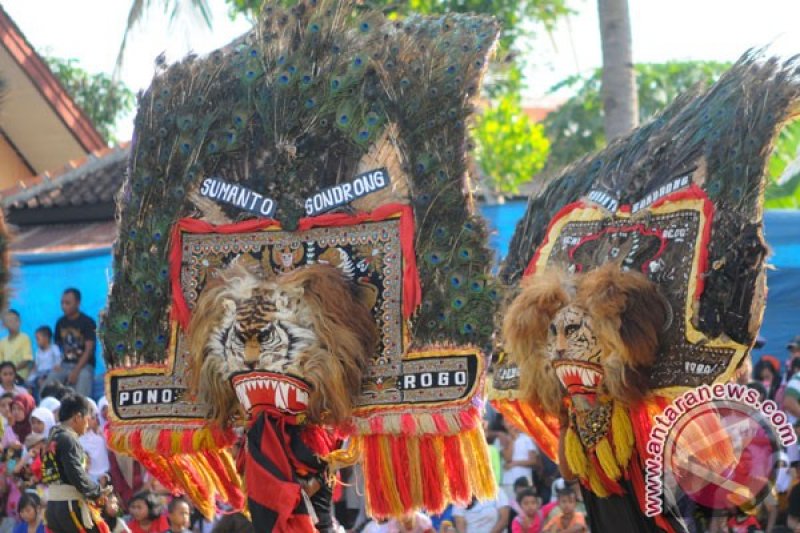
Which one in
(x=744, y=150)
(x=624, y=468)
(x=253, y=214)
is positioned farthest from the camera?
(x=253, y=214)

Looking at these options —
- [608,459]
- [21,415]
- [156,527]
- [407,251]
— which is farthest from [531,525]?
[21,415]

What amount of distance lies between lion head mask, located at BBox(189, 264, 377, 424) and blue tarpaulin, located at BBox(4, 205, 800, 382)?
86cm

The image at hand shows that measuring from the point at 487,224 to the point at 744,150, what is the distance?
121 cm

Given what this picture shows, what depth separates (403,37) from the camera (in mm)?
6738

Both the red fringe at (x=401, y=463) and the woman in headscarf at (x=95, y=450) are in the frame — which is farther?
the woman in headscarf at (x=95, y=450)

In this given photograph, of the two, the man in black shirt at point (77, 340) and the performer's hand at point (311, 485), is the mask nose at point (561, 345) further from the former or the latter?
the man in black shirt at point (77, 340)

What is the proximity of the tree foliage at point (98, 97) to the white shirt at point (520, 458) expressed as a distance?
18.2 metres

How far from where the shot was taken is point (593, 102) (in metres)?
25.4

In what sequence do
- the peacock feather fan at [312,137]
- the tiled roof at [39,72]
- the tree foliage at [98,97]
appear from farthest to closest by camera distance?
the tree foliage at [98,97]
the tiled roof at [39,72]
the peacock feather fan at [312,137]

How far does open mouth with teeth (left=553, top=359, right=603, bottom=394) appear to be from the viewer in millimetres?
6457

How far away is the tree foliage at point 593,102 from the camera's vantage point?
25.4 m

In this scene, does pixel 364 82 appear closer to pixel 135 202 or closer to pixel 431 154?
pixel 431 154

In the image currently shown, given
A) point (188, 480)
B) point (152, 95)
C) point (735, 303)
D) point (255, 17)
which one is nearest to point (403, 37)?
point (255, 17)

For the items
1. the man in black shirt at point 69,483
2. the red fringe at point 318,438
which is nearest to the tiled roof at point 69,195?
the man in black shirt at point 69,483
